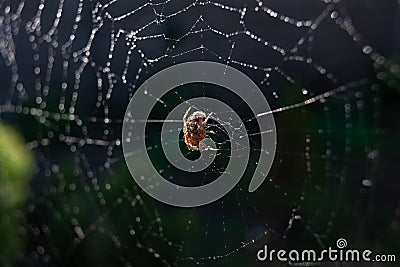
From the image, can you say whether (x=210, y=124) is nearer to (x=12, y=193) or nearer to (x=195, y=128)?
(x=195, y=128)

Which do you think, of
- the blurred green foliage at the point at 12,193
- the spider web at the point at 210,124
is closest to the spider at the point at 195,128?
the spider web at the point at 210,124

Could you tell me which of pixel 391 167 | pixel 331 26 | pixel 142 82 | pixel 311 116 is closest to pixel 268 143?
pixel 311 116

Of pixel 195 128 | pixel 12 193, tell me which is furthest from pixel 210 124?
pixel 12 193

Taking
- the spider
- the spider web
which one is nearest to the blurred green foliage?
the spider web

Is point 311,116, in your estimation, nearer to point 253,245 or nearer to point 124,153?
point 253,245

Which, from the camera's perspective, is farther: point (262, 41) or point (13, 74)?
point (13, 74)

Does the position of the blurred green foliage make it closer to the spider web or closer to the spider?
the spider web
